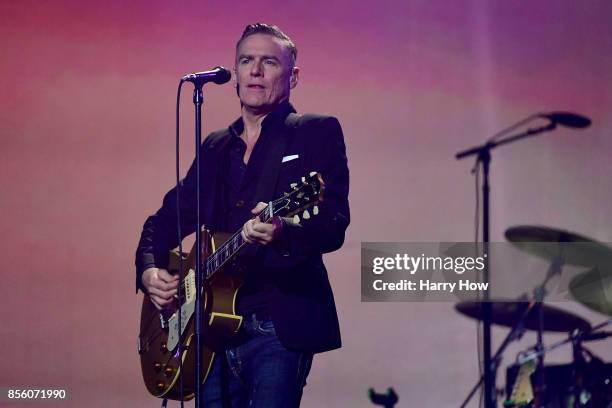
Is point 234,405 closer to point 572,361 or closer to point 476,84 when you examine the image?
point 572,361

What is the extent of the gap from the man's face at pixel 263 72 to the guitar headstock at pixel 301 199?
0.51 metres

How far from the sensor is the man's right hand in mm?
3135

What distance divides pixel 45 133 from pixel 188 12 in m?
0.85

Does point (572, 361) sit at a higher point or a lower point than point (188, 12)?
lower

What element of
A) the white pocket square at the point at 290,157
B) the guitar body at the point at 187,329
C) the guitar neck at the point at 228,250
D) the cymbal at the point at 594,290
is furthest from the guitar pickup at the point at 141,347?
the cymbal at the point at 594,290

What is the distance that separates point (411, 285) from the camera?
3.78 meters

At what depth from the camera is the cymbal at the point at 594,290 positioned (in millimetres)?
3732

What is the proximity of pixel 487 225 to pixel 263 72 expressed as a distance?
1.31m

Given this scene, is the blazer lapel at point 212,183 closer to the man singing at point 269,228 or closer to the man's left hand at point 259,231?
the man singing at point 269,228

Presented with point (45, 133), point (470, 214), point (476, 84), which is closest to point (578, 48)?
point (476, 84)

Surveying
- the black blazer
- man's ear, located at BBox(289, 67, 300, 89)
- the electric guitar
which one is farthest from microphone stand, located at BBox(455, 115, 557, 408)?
the electric guitar

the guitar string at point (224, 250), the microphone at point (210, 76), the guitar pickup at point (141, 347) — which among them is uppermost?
the microphone at point (210, 76)

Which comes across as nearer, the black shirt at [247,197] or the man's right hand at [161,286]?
the black shirt at [247,197]

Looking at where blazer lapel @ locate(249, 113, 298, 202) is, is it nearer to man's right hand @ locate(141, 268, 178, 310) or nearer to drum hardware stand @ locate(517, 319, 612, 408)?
man's right hand @ locate(141, 268, 178, 310)
